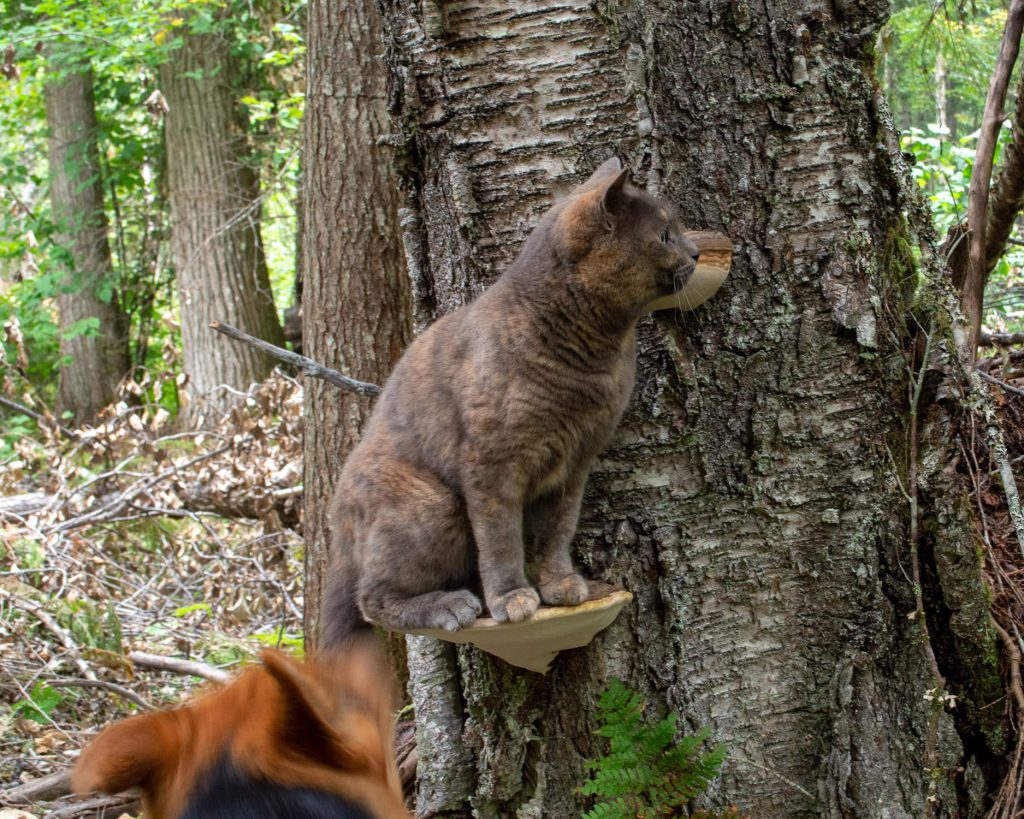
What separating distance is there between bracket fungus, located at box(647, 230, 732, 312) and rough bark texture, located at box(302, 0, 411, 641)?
8.83 feet

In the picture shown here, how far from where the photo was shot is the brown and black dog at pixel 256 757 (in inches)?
44.9

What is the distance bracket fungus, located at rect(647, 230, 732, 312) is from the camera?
2389 mm

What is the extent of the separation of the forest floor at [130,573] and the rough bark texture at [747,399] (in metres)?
1.80

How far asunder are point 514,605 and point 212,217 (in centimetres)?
929

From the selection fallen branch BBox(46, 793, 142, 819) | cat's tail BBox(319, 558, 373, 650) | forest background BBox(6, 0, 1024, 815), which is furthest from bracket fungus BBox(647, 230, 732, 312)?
fallen branch BBox(46, 793, 142, 819)

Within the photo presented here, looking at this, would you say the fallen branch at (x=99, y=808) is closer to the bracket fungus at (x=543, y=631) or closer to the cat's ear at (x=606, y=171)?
the bracket fungus at (x=543, y=631)

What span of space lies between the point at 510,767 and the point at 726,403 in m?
1.17

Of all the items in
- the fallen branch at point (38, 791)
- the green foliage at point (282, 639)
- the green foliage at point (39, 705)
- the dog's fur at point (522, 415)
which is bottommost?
the green foliage at point (282, 639)

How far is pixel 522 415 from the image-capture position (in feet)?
7.67

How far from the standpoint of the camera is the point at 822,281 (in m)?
2.52

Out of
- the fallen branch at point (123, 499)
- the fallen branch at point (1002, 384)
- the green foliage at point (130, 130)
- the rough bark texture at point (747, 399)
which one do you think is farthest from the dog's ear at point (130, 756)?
the green foliage at point (130, 130)

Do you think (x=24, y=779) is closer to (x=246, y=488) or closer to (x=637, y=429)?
(x=246, y=488)

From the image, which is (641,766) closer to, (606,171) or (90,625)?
(606,171)

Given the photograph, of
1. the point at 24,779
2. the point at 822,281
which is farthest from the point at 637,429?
the point at 24,779
